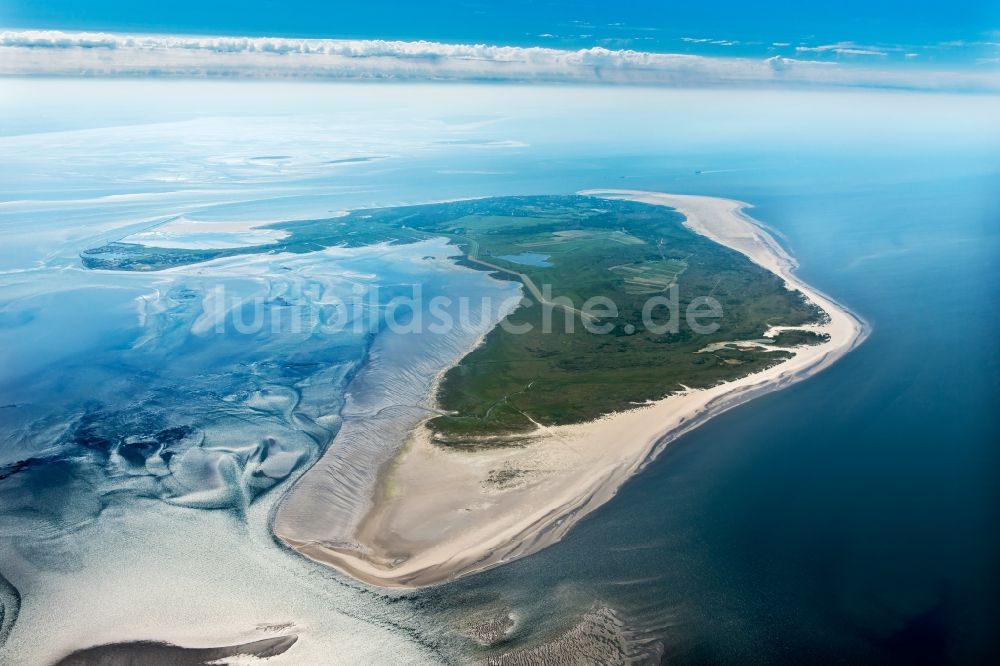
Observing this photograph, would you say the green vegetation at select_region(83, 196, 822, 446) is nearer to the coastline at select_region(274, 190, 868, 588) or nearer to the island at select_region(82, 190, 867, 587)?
the island at select_region(82, 190, 867, 587)

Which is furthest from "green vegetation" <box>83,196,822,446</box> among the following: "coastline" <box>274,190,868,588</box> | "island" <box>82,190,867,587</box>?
"coastline" <box>274,190,868,588</box>

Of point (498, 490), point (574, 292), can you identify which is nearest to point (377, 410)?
point (498, 490)

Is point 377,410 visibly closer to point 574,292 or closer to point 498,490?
point 498,490

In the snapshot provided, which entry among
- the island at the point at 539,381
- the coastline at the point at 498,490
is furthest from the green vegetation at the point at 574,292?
the coastline at the point at 498,490

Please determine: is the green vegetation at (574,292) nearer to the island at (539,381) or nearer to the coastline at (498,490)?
the island at (539,381)

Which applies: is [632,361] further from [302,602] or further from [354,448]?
[302,602]

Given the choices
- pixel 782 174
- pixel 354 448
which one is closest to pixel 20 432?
pixel 354 448
